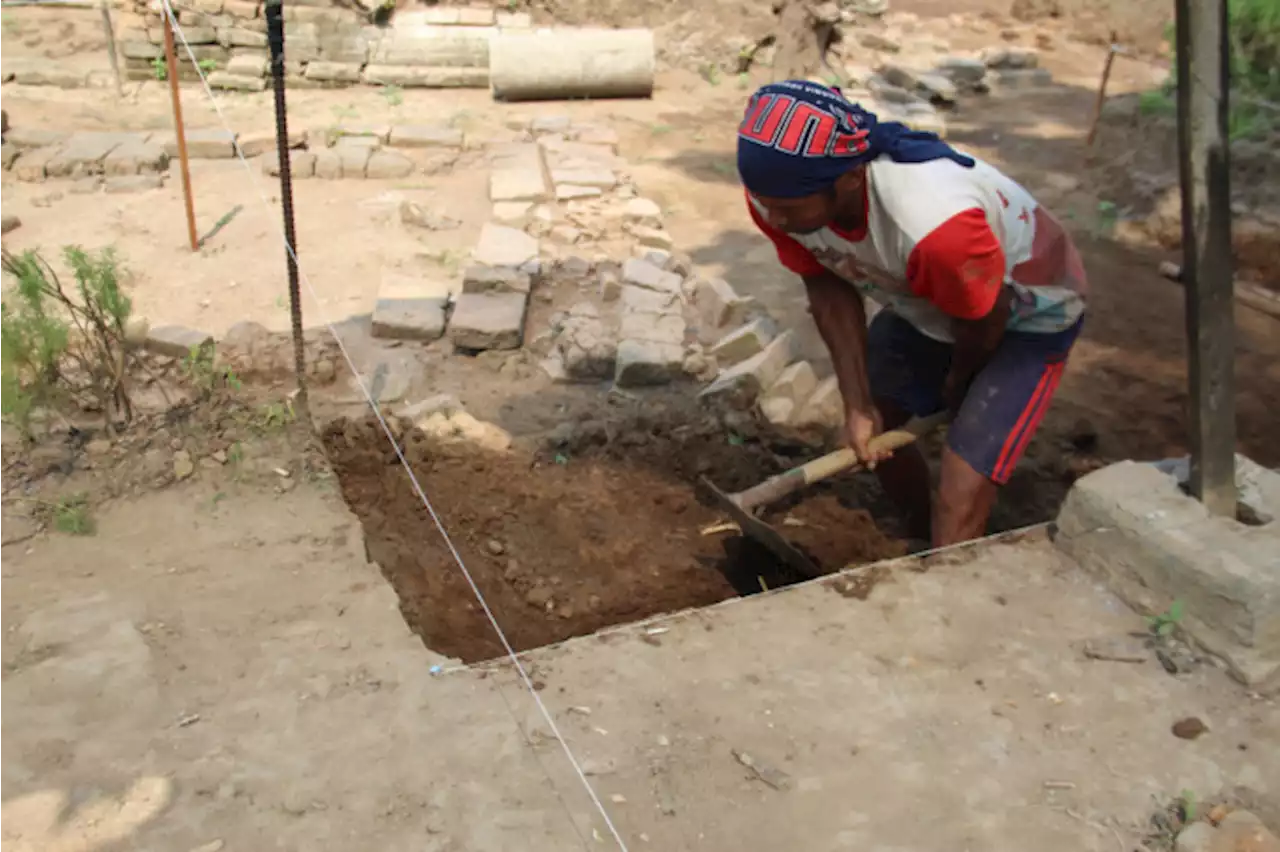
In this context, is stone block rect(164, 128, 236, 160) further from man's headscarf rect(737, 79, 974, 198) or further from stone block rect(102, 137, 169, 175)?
man's headscarf rect(737, 79, 974, 198)

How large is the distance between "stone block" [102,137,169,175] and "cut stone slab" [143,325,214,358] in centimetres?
335

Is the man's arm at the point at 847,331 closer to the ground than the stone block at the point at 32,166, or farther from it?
farther from it

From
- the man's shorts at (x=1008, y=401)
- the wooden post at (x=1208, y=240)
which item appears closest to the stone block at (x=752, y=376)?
the man's shorts at (x=1008, y=401)

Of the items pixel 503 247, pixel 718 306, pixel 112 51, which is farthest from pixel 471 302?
pixel 112 51

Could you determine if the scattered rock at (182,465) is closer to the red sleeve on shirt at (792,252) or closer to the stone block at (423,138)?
the red sleeve on shirt at (792,252)

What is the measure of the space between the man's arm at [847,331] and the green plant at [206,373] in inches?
90.6

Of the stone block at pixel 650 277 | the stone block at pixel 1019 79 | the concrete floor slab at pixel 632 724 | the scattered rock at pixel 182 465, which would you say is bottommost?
the stone block at pixel 650 277

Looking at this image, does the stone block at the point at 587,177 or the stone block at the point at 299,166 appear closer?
→ the stone block at the point at 587,177

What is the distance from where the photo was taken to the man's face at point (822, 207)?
2809mm

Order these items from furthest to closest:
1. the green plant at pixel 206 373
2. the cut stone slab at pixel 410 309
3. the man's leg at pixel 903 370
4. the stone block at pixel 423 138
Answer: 1. the stone block at pixel 423 138
2. the cut stone slab at pixel 410 309
3. the green plant at pixel 206 373
4. the man's leg at pixel 903 370

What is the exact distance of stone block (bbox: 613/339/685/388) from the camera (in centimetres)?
481

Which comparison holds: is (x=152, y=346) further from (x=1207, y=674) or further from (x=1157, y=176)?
(x=1157, y=176)

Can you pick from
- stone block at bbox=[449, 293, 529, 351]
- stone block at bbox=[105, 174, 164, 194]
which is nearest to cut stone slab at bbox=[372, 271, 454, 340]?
stone block at bbox=[449, 293, 529, 351]

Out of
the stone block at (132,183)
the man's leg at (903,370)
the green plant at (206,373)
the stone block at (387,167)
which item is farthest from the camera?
the stone block at (387,167)
